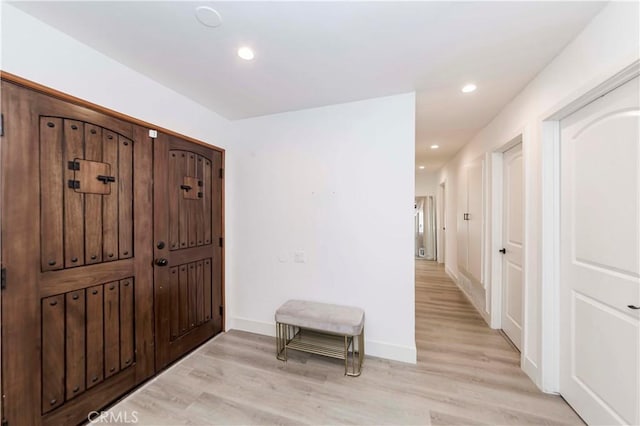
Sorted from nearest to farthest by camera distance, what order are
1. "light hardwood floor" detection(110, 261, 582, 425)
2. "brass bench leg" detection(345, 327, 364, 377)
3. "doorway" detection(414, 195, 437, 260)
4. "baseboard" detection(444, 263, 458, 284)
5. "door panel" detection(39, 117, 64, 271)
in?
"door panel" detection(39, 117, 64, 271) → "light hardwood floor" detection(110, 261, 582, 425) → "brass bench leg" detection(345, 327, 364, 377) → "baseboard" detection(444, 263, 458, 284) → "doorway" detection(414, 195, 437, 260)

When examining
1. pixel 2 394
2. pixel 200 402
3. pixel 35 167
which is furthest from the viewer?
pixel 200 402

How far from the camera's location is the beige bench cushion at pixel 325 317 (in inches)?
82.4

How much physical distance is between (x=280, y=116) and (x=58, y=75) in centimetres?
174

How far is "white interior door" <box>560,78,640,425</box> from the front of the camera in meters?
1.27

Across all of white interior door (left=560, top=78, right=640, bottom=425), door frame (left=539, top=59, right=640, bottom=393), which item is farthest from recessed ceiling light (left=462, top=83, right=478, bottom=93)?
white interior door (left=560, top=78, right=640, bottom=425)

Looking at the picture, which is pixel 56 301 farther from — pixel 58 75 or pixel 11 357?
pixel 58 75

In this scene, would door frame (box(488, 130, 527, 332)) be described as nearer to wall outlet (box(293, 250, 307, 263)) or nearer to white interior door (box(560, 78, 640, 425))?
white interior door (box(560, 78, 640, 425))

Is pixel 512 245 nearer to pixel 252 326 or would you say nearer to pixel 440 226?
pixel 252 326

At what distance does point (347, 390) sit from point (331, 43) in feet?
8.57

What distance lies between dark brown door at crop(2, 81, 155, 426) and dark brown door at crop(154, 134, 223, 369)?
11 centimetres

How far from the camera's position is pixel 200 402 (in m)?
1.78

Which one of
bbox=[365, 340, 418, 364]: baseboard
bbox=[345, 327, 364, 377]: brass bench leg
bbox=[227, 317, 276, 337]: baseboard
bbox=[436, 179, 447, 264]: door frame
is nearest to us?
bbox=[345, 327, 364, 377]: brass bench leg

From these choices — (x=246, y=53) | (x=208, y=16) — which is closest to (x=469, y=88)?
(x=246, y=53)

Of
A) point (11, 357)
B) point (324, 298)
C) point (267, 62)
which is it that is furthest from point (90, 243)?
point (324, 298)
